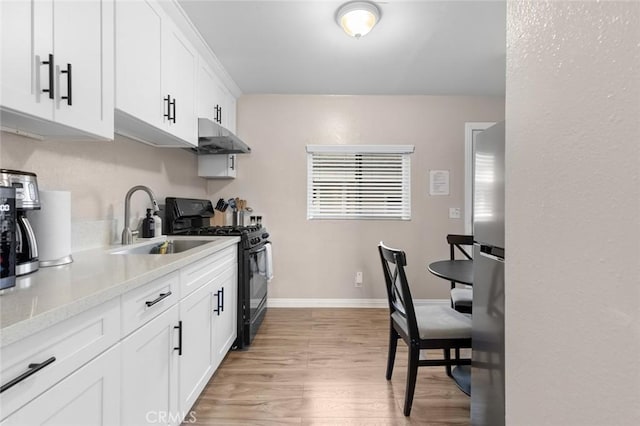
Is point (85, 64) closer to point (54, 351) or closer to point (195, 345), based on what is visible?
point (54, 351)

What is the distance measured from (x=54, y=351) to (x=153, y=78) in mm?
1535

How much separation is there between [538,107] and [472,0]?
71.0 inches

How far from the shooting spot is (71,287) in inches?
38.7

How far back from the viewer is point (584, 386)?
46 centimetres

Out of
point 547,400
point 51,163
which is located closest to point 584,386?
point 547,400

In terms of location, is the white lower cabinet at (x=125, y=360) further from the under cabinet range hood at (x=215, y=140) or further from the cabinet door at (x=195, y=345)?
the under cabinet range hood at (x=215, y=140)

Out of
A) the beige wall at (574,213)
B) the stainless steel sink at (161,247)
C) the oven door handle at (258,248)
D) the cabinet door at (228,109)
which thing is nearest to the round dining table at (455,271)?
the beige wall at (574,213)

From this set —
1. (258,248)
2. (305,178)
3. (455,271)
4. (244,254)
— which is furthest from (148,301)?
(305,178)

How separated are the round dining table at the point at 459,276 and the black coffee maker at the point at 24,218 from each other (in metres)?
1.98

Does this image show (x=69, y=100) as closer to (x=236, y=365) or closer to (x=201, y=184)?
(x=236, y=365)

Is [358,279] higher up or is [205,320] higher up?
[205,320]

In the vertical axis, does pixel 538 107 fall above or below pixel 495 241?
above

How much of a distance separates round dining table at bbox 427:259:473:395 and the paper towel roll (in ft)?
6.54

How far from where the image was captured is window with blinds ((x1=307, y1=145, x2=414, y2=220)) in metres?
3.47
